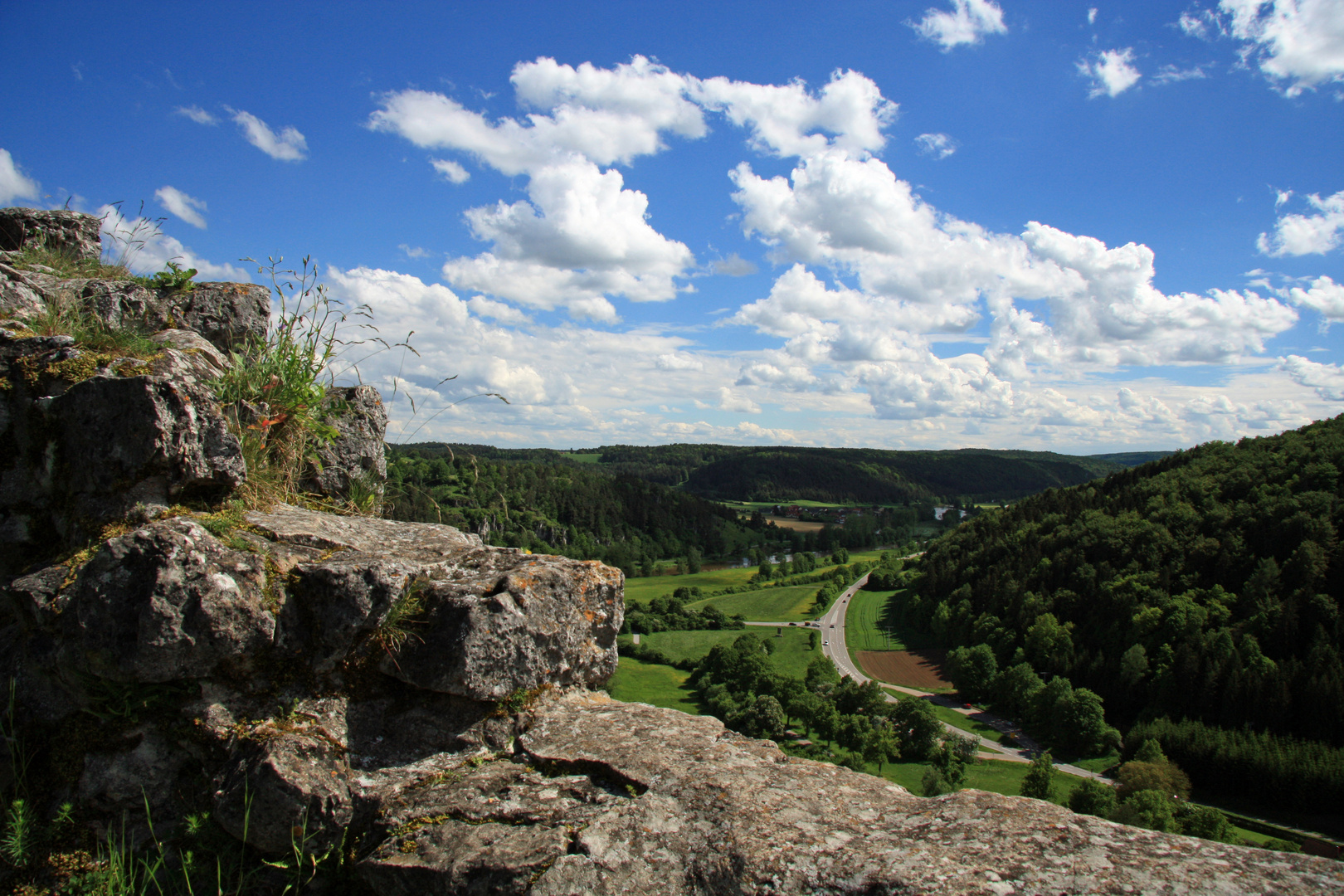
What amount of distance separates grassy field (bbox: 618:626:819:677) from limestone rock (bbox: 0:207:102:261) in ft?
262

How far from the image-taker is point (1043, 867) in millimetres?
3053

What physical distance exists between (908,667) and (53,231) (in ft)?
349

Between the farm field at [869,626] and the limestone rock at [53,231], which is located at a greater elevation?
the limestone rock at [53,231]

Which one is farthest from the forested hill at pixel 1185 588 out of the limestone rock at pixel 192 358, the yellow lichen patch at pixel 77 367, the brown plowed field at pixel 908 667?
the yellow lichen patch at pixel 77 367

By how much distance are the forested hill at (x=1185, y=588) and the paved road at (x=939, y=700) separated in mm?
13532

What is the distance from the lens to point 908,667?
97375mm

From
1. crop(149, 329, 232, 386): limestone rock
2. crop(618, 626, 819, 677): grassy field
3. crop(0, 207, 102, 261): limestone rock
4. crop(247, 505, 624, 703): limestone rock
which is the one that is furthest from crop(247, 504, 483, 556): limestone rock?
crop(618, 626, 819, 677): grassy field

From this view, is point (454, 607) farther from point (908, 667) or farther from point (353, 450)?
point (908, 667)

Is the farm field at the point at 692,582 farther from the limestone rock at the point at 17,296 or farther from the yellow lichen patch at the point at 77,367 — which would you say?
the yellow lichen patch at the point at 77,367

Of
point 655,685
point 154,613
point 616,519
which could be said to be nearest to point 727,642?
point 655,685

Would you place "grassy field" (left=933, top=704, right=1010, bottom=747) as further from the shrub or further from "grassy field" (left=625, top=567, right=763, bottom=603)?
"grassy field" (left=625, top=567, right=763, bottom=603)

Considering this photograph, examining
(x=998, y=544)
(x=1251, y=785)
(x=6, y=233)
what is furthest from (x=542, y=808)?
(x=998, y=544)

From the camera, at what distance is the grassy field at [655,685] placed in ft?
219

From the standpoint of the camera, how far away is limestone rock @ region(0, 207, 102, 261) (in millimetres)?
8227
